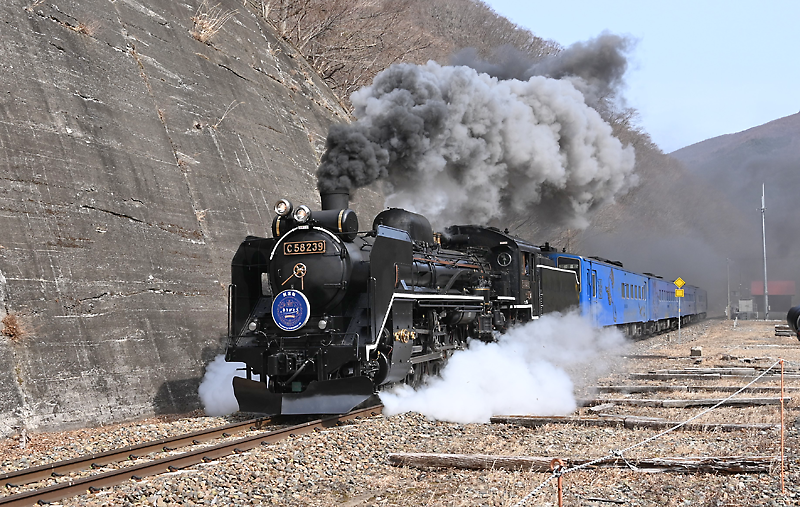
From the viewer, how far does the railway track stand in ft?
17.8

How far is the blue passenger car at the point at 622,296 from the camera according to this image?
17922 mm

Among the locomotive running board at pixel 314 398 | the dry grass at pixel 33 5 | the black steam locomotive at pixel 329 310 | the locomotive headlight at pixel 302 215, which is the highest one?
the dry grass at pixel 33 5

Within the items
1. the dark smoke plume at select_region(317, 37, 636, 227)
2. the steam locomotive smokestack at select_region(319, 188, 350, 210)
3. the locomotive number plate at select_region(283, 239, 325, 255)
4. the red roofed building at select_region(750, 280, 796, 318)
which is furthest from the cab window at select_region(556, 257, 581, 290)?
the red roofed building at select_region(750, 280, 796, 318)

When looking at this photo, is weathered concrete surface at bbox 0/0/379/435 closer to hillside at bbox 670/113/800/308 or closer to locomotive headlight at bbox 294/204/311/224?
locomotive headlight at bbox 294/204/311/224

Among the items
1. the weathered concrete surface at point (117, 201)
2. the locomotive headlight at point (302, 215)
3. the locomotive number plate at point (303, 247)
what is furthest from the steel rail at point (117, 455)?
the locomotive headlight at point (302, 215)

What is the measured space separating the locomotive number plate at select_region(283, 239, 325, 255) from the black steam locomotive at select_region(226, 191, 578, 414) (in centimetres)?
1

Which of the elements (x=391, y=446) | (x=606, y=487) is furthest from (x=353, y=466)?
(x=606, y=487)

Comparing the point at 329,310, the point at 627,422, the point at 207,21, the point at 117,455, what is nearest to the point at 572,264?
the point at 627,422

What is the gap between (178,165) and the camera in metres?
13.6

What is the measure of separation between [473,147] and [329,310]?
7.84 m

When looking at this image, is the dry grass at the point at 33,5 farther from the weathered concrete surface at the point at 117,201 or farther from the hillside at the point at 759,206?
the hillside at the point at 759,206

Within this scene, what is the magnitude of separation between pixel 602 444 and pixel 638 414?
2333 mm

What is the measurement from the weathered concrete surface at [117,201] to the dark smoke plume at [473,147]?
290cm

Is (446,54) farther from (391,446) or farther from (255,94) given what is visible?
(391,446)
